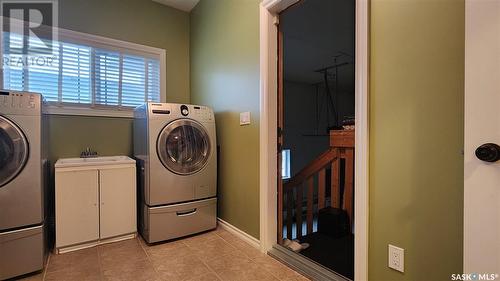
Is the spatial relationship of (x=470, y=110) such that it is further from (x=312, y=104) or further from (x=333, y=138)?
(x=312, y=104)

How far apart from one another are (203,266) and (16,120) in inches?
64.4

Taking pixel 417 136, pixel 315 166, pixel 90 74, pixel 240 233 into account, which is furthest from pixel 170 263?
pixel 90 74

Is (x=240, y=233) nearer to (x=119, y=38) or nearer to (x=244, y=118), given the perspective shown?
(x=244, y=118)

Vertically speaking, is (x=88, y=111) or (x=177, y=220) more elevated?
(x=88, y=111)

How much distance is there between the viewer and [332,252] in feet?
7.86

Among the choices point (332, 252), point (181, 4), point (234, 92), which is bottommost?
point (332, 252)

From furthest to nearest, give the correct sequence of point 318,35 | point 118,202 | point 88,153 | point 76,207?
point 318,35
point 88,153
point 118,202
point 76,207

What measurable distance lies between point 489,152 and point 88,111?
3.23 m

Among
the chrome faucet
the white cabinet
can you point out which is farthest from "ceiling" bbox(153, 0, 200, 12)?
the white cabinet

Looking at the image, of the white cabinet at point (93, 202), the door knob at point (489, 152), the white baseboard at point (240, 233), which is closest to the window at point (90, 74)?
the white cabinet at point (93, 202)

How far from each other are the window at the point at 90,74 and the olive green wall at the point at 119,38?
0.30 ft

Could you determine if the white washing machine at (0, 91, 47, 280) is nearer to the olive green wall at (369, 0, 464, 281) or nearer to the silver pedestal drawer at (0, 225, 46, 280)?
the silver pedestal drawer at (0, 225, 46, 280)

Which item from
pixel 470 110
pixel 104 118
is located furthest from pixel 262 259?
pixel 104 118

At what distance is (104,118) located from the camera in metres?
2.88
